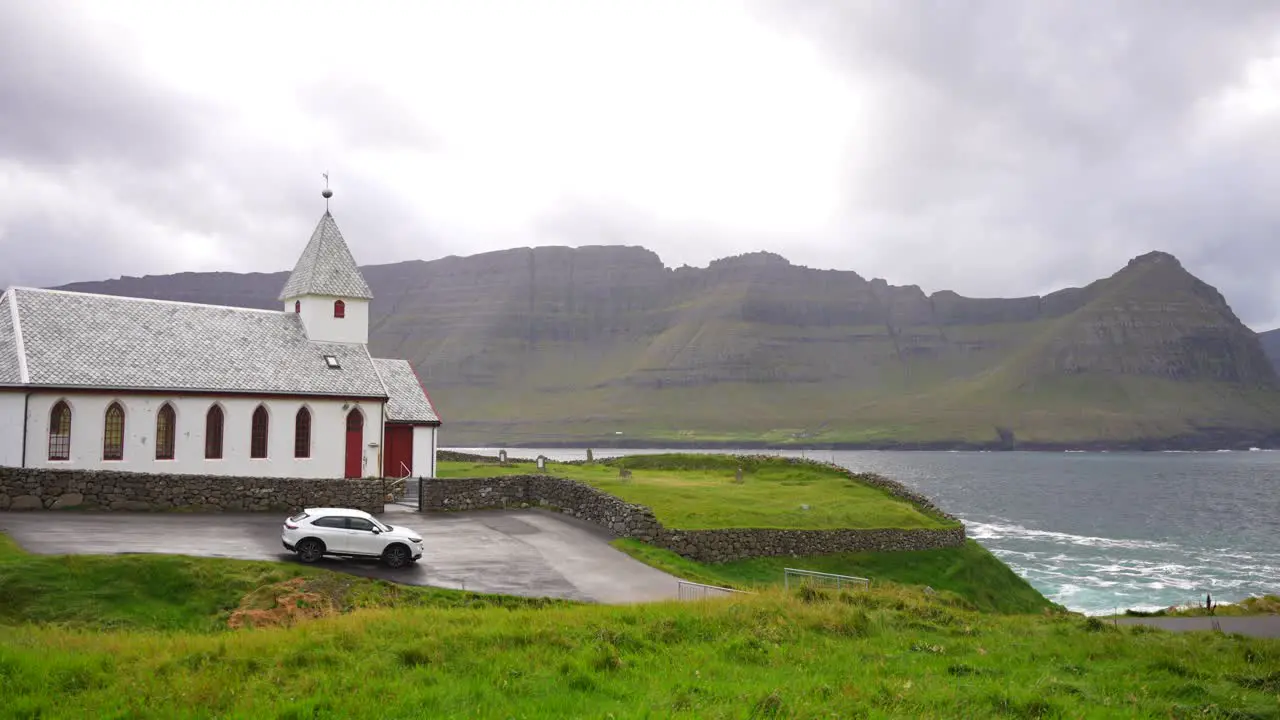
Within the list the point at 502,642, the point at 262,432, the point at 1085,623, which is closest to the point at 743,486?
the point at 262,432

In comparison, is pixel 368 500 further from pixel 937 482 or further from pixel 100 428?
pixel 937 482

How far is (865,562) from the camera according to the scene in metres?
37.2

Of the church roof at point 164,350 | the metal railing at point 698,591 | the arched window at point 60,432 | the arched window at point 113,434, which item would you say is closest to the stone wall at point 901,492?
the church roof at point 164,350

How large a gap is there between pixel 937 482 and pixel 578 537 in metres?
116

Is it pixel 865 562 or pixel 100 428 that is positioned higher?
pixel 100 428

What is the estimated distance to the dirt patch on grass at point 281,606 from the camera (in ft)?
63.9

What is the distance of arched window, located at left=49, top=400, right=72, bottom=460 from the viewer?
36.8 meters

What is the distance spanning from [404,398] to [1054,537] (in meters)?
53.0

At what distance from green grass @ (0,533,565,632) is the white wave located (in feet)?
187

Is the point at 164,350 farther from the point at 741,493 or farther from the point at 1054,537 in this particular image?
the point at 1054,537

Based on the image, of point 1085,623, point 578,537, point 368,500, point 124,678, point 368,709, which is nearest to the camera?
point 368,709

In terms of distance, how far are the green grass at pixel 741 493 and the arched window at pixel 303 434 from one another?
8790 millimetres

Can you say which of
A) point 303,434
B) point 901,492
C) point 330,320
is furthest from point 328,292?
point 901,492

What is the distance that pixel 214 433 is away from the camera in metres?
40.9
